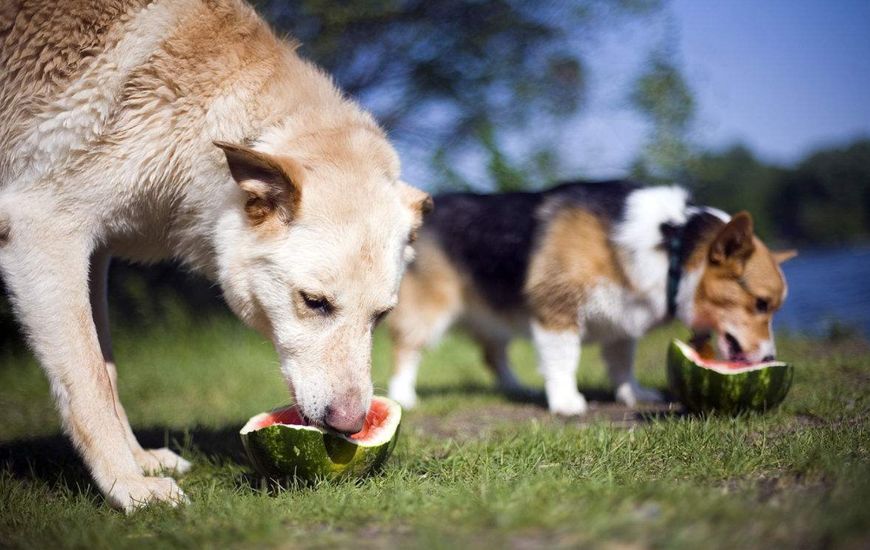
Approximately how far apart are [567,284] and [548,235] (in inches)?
18.8

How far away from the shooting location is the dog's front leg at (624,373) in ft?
19.0

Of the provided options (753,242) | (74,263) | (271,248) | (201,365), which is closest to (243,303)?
(271,248)

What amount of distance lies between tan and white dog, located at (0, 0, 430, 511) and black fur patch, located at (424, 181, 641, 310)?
2.47 meters

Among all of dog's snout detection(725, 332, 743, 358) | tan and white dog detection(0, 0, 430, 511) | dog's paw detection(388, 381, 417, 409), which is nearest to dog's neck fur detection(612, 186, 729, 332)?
dog's snout detection(725, 332, 743, 358)

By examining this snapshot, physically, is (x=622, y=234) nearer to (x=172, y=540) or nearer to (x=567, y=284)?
(x=567, y=284)

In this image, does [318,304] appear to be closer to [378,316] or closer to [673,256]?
[378,316]

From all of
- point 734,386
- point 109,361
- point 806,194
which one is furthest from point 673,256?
point 806,194

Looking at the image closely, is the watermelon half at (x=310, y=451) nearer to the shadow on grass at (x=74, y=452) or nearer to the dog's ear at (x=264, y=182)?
the shadow on grass at (x=74, y=452)

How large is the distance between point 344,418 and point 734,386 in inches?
92.6

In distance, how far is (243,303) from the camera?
3.50m

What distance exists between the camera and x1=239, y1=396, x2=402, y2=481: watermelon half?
3051 millimetres

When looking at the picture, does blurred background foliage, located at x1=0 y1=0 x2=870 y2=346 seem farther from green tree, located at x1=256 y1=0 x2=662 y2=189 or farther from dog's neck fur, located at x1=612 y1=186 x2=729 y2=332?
dog's neck fur, located at x1=612 y1=186 x2=729 y2=332

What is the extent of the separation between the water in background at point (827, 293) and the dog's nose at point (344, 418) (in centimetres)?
609

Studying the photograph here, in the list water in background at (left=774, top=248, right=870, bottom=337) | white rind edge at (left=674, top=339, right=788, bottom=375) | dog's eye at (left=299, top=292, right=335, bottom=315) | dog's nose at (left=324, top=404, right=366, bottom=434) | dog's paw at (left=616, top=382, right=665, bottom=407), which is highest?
dog's eye at (left=299, top=292, right=335, bottom=315)
